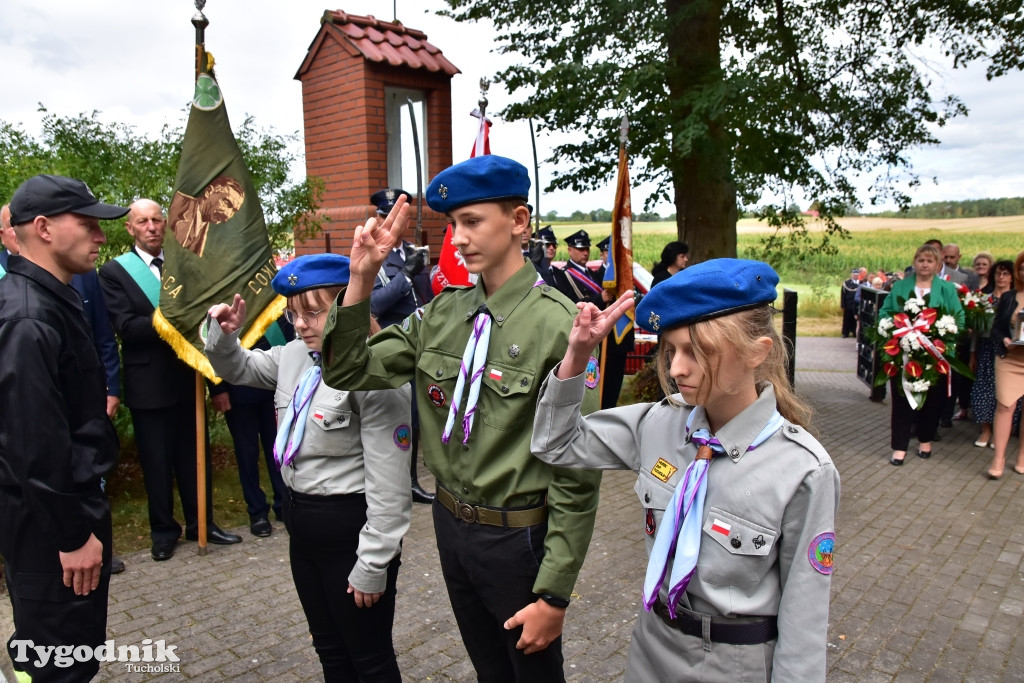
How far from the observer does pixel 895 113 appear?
9539mm

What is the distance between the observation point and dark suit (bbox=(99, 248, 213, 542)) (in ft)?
16.4

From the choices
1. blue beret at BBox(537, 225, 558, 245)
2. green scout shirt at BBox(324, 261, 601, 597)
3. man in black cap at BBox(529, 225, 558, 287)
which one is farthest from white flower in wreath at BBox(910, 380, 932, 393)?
green scout shirt at BBox(324, 261, 601, 597)

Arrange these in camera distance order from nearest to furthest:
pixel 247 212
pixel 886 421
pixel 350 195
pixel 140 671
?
pixel 140 671 < pixel 247 212 < pixel 350 195 < pixel 886 421

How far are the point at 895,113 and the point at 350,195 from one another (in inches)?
276

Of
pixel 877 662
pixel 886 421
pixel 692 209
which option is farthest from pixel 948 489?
pixel 692 209

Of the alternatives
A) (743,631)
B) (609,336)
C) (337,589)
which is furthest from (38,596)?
(609,336)

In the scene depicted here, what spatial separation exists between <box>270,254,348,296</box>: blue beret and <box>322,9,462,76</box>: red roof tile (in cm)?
572

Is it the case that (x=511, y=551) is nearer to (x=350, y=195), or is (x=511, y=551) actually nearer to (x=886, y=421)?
(x=350, y=195)

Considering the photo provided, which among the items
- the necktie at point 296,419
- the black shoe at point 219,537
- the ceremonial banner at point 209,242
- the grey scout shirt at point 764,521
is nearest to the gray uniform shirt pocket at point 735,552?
the grey scout shirt at point 764,521

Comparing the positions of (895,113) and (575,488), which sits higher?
(895,113)

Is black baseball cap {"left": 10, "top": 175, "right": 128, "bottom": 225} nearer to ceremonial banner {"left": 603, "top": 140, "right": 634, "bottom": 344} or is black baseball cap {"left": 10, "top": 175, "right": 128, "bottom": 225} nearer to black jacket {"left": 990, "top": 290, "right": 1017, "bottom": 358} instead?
ceremonial banner {"left": 603, "top": 140, "right": 634, "bottom": 344}

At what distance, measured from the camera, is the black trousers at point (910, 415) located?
24.5 ft

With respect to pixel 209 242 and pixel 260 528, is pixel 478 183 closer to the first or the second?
pixel 209 242

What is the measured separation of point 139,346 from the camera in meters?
5.04
